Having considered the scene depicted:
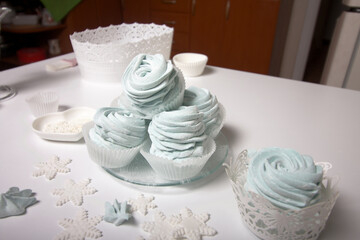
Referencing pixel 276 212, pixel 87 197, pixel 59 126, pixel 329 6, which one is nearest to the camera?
pixel 276 212

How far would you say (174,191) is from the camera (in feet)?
1.77

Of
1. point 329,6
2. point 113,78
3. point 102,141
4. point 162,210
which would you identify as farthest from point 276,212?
point 329,6

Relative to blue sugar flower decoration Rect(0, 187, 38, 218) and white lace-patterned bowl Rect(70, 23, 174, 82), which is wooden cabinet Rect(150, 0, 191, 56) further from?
blue sugar flower decoration Rect(0, 187, 38, 218)

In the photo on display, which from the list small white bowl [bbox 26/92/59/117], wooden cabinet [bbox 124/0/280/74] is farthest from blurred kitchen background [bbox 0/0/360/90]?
small white bowl [bbox 26/92/59/117]

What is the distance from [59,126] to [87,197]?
0.85ft

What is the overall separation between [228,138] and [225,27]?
1696mm

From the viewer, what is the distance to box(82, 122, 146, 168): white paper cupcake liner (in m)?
0.53

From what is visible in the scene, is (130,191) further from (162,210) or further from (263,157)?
(263,157)

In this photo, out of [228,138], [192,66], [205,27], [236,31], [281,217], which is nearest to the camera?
[281,217]

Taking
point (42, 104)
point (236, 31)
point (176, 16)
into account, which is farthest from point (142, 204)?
point (176, 16)

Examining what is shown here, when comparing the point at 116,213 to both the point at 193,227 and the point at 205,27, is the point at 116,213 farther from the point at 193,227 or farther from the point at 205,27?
the point at 205,27

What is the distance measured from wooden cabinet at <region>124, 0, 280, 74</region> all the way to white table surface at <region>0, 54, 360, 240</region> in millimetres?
1115

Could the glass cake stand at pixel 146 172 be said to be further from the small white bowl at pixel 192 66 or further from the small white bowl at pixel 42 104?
the small white bowl at pixel 192 66

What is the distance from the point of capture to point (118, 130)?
20.7 inches
